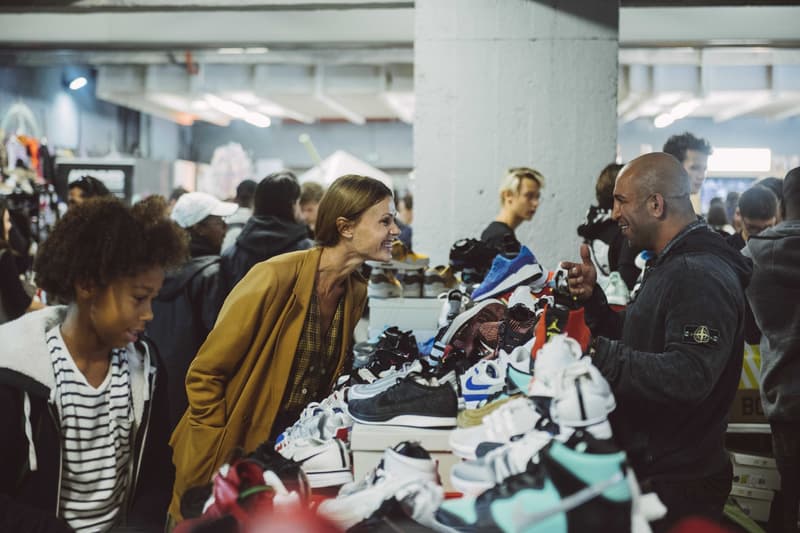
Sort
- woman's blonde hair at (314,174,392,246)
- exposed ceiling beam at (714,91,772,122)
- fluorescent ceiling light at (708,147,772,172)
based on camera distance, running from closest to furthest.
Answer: woman's blonde hair at (314,174,392,246), exposed ceiling beam at (714,91,772,122), fluorescent ceiling light at (708,147,772,172)

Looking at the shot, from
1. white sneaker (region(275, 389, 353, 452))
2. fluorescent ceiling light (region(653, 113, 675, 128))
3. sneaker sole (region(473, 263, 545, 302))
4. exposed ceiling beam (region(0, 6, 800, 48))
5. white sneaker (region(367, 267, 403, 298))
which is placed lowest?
white sneaker (region(275, 389, 353, 452))

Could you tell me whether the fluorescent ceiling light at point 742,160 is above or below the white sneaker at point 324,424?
above

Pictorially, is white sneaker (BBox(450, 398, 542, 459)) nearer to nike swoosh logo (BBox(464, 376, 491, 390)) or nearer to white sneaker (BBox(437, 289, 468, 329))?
nike swoosh logo (BBox(464, 376, 491, 390))

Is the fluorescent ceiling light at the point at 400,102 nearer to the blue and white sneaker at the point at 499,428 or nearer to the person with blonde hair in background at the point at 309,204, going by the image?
the person with blonde hair in background at the point at 309,204

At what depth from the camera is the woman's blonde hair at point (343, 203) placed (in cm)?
292

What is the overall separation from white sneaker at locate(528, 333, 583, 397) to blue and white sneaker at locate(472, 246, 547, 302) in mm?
1158

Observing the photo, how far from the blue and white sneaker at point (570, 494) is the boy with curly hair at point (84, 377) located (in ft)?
3.30

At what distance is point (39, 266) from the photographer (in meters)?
1.85

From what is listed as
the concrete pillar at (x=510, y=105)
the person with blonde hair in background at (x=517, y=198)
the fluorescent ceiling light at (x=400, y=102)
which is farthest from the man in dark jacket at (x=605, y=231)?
the fluorescent ceiling light at (x=400, y=102)

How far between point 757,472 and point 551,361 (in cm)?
294

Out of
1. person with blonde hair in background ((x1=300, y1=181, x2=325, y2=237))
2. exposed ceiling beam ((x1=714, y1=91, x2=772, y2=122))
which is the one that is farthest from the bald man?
exposed ceiling beam ((x1=714, y1=91, x2=772, y2=122))

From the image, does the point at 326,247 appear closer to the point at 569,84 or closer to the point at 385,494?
the point at 385,494

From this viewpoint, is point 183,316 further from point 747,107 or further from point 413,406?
point 747,107

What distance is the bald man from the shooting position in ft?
6.50
